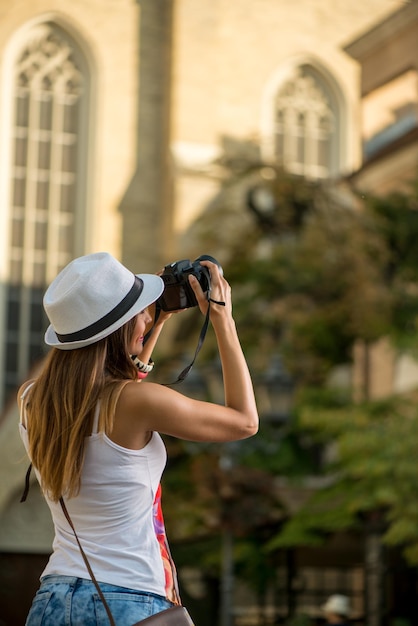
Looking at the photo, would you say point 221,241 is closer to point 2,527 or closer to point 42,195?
point 2,527

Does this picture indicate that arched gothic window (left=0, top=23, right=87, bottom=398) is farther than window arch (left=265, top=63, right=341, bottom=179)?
No

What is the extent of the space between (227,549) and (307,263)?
6.86 m

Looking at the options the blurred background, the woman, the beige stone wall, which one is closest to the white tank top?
the woman

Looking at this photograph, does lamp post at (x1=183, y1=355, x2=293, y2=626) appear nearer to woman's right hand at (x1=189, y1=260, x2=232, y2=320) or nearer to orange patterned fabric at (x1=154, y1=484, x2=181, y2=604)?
woman's right hand at (x1=189, y1=260, x2=232, y2=320)

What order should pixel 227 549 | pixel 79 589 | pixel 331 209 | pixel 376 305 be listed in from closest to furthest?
1. pixel 79 589
2. pixel 227 549
3. pixel 376 305
4. pixel 331 209

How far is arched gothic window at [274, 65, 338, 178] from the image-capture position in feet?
110

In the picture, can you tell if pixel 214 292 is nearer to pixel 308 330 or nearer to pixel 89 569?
pixel 89 569

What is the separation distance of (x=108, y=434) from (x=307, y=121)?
103ft

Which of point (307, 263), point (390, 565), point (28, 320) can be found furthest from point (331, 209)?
point (28, 320)

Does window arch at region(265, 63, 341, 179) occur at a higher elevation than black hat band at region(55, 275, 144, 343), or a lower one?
higher

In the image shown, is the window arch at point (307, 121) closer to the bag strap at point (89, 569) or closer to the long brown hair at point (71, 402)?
the long brown hair at point (71, 402)

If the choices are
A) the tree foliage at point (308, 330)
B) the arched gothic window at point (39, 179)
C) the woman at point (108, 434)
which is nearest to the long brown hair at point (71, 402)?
the woman at point (108, 434)

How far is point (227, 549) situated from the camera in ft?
46.5

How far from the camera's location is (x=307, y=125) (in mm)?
33719
